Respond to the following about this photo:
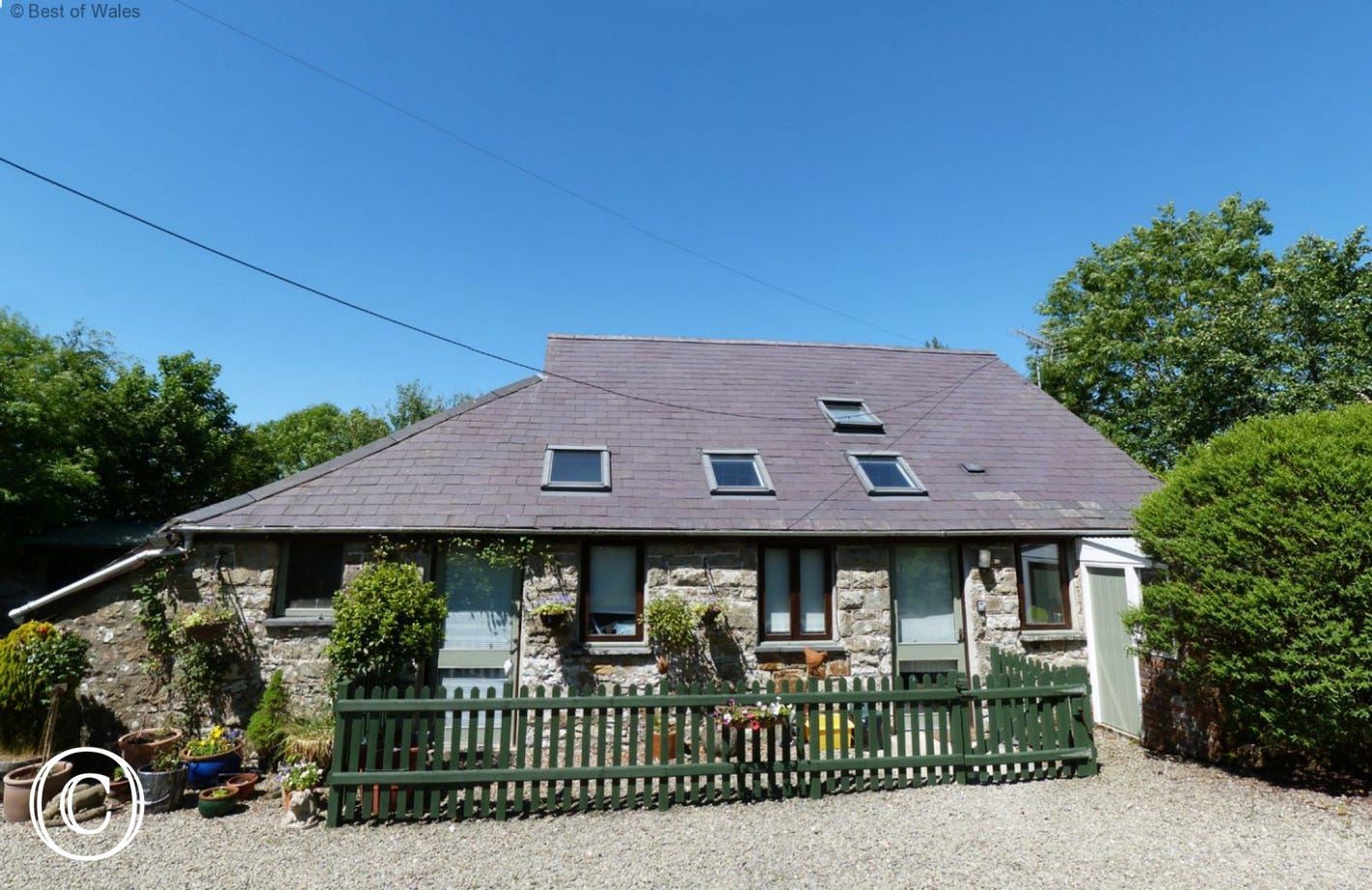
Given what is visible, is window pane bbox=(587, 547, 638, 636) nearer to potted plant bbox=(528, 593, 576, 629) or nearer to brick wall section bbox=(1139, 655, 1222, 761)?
potted plant bbox=(528, 593, 576, 629)

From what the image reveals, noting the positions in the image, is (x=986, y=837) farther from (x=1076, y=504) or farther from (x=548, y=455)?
(x=548, y=455)

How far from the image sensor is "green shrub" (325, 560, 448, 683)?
7582mm

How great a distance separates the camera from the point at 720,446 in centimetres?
1122

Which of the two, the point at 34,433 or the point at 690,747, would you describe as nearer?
the point at 690,747

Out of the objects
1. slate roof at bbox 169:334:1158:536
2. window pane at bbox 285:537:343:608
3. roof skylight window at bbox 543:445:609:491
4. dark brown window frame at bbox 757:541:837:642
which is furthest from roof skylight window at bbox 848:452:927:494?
window pane at bbox 285:537:343:608

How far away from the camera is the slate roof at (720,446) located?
8.99 m

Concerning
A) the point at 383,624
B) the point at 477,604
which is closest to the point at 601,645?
the point at 477,604

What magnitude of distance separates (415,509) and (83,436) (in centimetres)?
1647

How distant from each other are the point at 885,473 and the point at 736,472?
8.22ft

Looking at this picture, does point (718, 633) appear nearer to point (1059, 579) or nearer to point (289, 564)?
point (1059, 579)

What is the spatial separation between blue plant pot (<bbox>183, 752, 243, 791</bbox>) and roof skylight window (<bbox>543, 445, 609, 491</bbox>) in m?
4.74

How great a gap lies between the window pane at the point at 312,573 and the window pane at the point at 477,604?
56.1 inches

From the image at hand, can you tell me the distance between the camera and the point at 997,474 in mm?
11062

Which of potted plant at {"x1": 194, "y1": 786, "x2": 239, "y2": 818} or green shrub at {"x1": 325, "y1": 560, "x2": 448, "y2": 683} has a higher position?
green shrub at {"x1": 325, "y1": 560, "x2": 448, "y2": 683}
